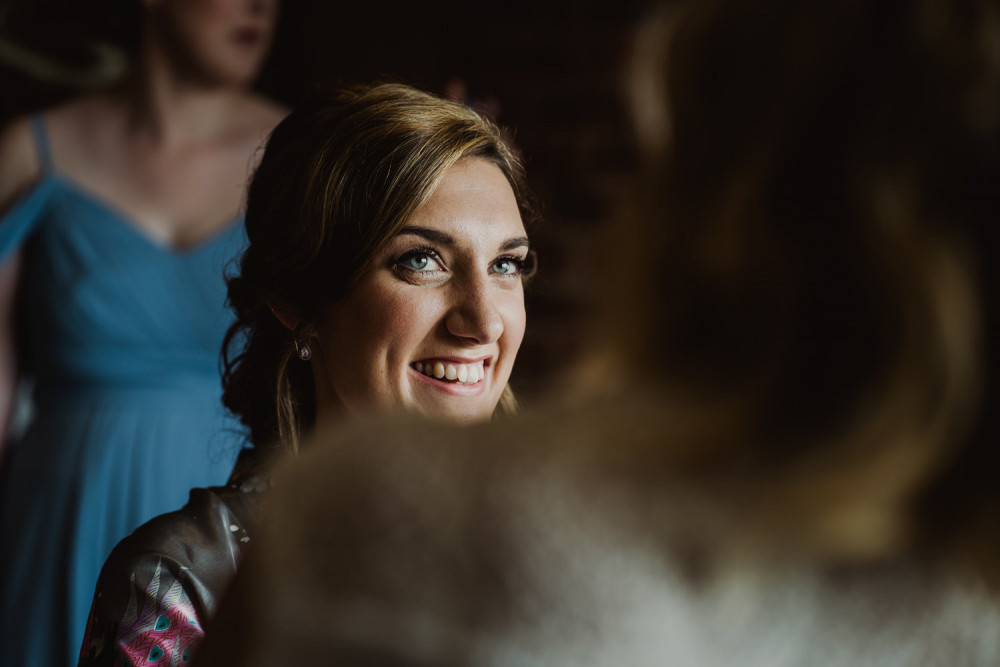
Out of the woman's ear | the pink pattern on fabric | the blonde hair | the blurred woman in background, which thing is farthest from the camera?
the blurred woman in background

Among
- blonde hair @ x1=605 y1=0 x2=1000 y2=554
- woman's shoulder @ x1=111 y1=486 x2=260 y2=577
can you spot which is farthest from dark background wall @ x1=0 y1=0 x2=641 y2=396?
blonde hair @ x1=605 y1=0 x2=1000 y2=554

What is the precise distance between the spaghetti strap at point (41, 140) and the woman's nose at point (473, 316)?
113 centimetres

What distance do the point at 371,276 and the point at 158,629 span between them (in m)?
0.40

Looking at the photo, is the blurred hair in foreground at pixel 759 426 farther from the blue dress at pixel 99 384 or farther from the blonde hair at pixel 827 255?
the blue dress at pixel 99 384

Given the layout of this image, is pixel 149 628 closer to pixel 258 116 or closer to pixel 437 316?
pixel 437 316

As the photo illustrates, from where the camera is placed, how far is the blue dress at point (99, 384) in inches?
69.2

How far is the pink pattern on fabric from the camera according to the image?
0.98m

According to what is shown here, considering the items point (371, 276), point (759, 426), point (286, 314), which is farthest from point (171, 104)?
point (759, 426)

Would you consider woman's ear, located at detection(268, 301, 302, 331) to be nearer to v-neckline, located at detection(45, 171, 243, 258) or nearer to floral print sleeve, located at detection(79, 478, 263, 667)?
floral print sleeve, located at detection(79, 478, 263, 667)

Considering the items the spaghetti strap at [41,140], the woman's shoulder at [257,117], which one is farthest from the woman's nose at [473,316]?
the spaghetti strap at [41,140]

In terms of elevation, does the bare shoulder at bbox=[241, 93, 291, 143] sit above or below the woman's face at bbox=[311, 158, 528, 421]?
above

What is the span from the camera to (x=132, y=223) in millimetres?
1890

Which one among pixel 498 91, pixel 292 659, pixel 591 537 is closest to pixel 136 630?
pixel 292 659

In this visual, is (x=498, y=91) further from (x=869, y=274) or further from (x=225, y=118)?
(x=869, y=274)
